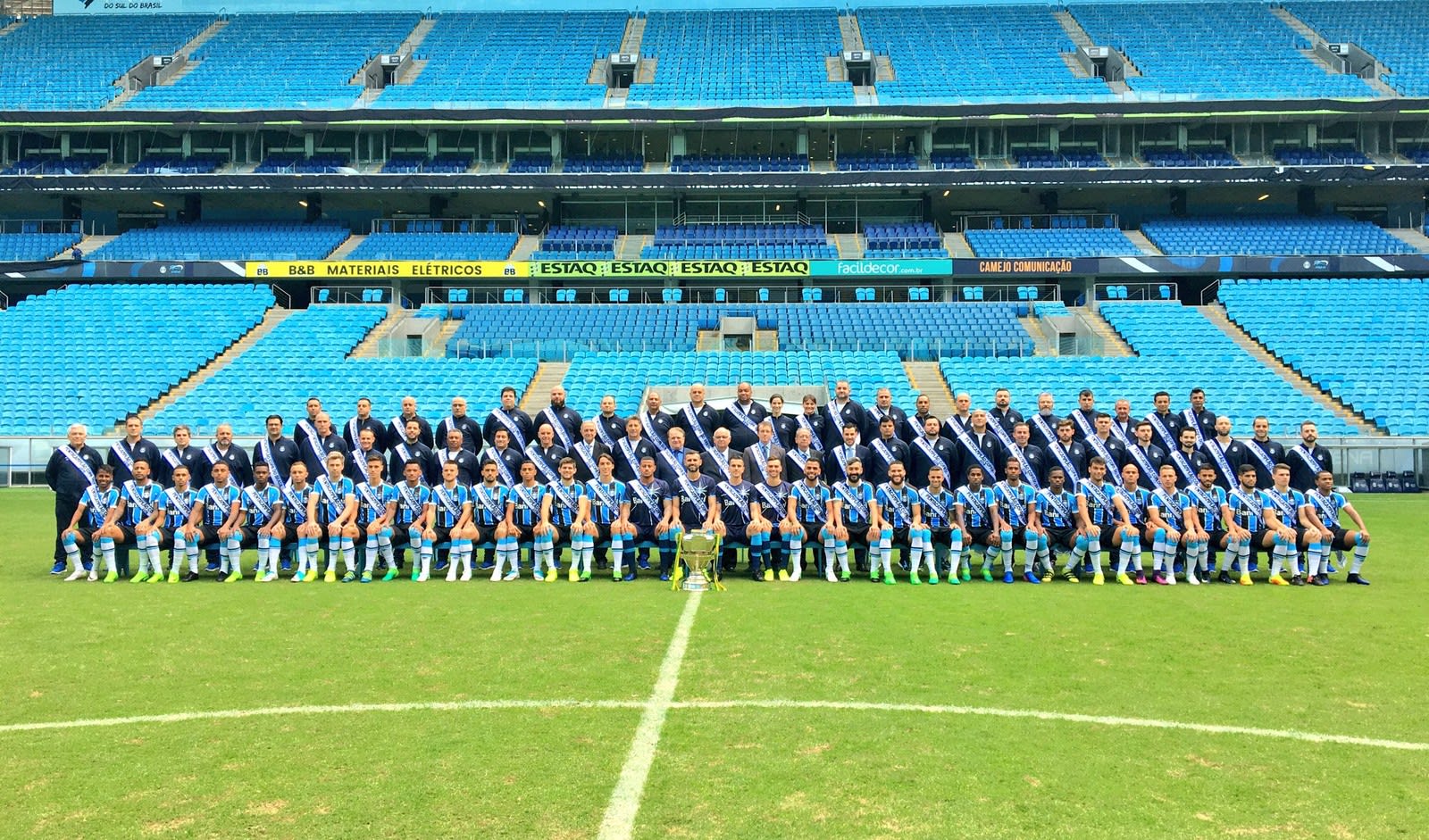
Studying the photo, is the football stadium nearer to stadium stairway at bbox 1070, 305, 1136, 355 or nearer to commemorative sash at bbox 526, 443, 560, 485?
commemorative sash at bbox 526, 443, 560, 485

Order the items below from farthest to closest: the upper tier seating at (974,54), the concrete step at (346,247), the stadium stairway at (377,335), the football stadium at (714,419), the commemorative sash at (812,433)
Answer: the upper tier seating at (974,54) → the concrete step at (346,247) → the stadium stairway at (377,335) → the commemorative sash at (812,433) → the football stadium at (714,419)

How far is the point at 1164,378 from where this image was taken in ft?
97.3

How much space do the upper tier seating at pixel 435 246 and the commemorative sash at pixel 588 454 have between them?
2685 cm

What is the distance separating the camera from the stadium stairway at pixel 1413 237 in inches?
1467

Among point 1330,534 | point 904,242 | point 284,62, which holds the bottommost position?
point 1330,534

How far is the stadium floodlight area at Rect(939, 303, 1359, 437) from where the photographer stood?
27.1 metres

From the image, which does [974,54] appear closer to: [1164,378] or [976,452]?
[1164,378]

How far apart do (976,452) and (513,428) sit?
5.54 metres

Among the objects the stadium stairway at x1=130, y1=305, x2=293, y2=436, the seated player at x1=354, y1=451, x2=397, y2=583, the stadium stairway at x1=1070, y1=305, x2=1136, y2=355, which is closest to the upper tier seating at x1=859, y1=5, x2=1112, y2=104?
the stadium stairway at x1=1070, y1=305, x2=1136, y2=355

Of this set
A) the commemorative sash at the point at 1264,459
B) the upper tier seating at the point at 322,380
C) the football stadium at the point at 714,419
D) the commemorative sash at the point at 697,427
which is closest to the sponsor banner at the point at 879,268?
the football stadium at the point at 714,419

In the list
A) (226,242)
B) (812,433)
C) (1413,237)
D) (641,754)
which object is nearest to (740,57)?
(226,242)

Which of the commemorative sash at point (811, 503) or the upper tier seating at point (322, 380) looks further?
the upper tier seating at point (322, 380)

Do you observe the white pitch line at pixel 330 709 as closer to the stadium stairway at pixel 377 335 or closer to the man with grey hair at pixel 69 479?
the man with grey hair at pixel 69 479

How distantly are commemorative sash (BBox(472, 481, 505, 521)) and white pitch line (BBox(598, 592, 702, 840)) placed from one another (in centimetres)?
443
